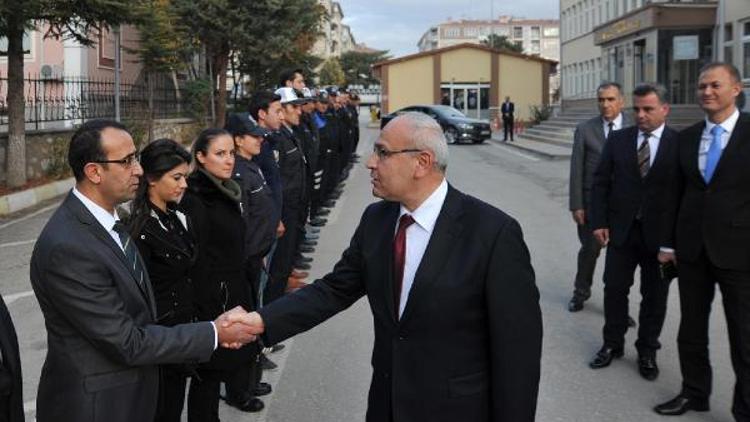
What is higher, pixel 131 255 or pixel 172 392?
pixel 131 255

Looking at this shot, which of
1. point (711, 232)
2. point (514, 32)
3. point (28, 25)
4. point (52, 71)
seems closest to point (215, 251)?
point (711, 232)

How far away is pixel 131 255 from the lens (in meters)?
2.81

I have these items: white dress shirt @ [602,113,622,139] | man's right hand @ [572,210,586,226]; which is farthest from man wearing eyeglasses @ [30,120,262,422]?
white dress shirt @ [602,113,622,139]

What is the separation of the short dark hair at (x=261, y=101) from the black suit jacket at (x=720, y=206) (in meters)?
3.19

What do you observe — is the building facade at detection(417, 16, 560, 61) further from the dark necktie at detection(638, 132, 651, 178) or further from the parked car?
the dark necktie at detection(638, 132, 651, 178)

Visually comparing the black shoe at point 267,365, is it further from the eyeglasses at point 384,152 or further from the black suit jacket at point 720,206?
the eyeglasses at point 384,152

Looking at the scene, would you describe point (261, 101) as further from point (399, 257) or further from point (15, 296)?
point (399, 257)

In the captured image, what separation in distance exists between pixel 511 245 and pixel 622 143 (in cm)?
333

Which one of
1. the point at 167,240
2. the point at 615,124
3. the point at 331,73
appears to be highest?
the point at 331,73

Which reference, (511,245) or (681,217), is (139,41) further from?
(511,245)

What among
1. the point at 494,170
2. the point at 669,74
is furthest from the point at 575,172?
the point at 669,74

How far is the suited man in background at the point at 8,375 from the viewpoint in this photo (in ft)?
7.99

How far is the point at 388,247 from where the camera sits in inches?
110

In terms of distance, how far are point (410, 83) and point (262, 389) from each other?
49007 mm
